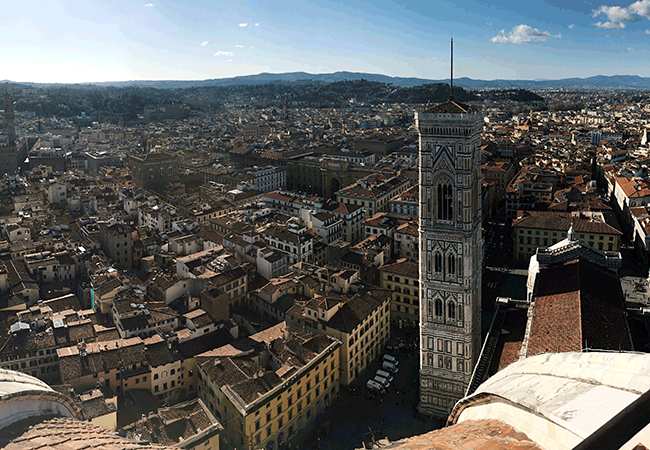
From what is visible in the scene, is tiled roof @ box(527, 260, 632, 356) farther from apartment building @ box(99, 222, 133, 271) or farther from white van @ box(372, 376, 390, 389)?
apartment building @ box(99, 222, 133, 271)

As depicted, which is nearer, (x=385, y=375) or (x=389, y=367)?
(x=385, y=375)

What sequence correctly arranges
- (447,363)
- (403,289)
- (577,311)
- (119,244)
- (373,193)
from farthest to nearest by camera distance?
1. (373,193)
2. (119,244)
3. (403,289)
4. (447,363)
5. (577,311)

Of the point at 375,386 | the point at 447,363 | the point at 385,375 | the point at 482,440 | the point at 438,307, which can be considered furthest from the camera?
the point at 385,375

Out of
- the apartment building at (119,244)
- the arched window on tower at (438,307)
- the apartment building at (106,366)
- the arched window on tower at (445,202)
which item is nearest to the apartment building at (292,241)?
the apartment building at (119,244)

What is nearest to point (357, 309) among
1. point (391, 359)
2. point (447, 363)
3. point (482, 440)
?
point (391, 359)

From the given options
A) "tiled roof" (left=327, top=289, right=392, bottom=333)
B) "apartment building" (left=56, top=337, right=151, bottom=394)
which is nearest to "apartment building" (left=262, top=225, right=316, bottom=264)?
"tiled roof" (left=327, top=289, right=392, bottom=333)

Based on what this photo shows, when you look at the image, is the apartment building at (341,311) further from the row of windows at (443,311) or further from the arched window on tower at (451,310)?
the arched window on tower at (451,310)

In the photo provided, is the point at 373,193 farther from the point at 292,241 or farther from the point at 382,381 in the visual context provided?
the point at 382,381

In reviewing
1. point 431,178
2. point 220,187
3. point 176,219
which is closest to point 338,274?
point 431,178
